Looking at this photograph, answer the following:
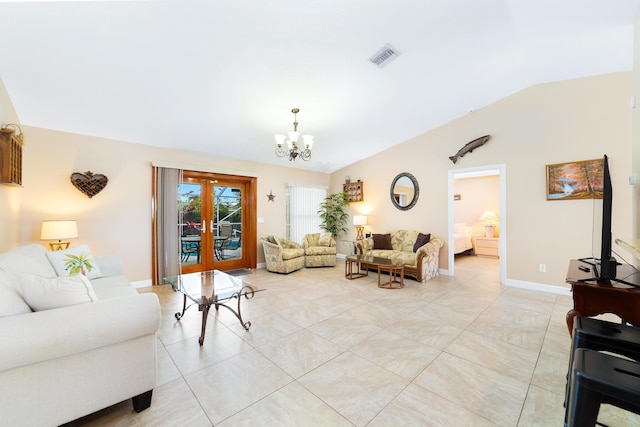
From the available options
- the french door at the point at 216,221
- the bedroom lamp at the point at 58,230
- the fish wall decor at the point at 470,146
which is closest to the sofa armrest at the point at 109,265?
the bedroom lamp at the point at 58,230

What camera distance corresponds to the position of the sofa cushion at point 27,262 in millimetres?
1927

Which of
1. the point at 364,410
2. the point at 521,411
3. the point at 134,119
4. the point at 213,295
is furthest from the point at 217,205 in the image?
the point at 521,411

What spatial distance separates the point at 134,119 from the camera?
144 inches

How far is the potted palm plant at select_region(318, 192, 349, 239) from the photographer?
6859 mm

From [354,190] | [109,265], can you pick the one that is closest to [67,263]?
[109,265]

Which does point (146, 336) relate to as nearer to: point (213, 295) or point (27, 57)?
point (213, 295)

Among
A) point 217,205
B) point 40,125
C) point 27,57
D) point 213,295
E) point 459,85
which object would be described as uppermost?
point 459,85

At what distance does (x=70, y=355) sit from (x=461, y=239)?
7480 millimetres

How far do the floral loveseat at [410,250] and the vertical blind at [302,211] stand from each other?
1.76 m

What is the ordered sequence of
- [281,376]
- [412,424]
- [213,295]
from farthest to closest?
[213,295] < [281,376] < [412,424]

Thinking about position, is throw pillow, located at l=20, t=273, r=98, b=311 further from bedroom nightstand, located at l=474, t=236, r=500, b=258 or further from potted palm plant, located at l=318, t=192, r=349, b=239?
bedroom nightstand, located at l=474, t=236, r=500, b=258

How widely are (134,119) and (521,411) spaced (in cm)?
517

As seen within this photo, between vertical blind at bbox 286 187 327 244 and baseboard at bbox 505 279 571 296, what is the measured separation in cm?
431

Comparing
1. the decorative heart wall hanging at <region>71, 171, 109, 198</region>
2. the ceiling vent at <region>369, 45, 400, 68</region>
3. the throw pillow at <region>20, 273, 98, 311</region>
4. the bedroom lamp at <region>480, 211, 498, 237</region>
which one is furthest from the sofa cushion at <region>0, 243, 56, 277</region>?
the bedroom lamp at <region>480, 211, 498, 237</region>
